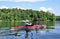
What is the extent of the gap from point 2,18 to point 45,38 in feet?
10.7

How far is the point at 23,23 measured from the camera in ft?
25.8

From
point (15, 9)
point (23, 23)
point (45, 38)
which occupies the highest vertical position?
point (15, 9)

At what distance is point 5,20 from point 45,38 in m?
3.25

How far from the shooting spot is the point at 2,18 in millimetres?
9164

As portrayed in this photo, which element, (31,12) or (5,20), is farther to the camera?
(5,20)

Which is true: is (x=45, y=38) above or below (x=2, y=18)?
below

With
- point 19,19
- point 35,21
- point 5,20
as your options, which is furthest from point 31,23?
point 5,20

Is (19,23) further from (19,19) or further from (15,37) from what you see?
(15,37)

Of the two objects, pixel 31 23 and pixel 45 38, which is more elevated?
pixel 31 23

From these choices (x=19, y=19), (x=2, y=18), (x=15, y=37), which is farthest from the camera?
(x=2, y=18)

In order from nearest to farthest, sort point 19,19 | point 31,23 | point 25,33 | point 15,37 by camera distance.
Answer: point 15,37, point 25,33, point 31,23, point 19,19

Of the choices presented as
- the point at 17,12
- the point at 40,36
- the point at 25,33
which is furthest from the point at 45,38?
the point at 17,12

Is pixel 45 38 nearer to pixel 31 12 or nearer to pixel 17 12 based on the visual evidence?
pixel 31 12

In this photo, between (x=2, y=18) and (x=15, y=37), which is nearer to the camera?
(x=15, y=37)
